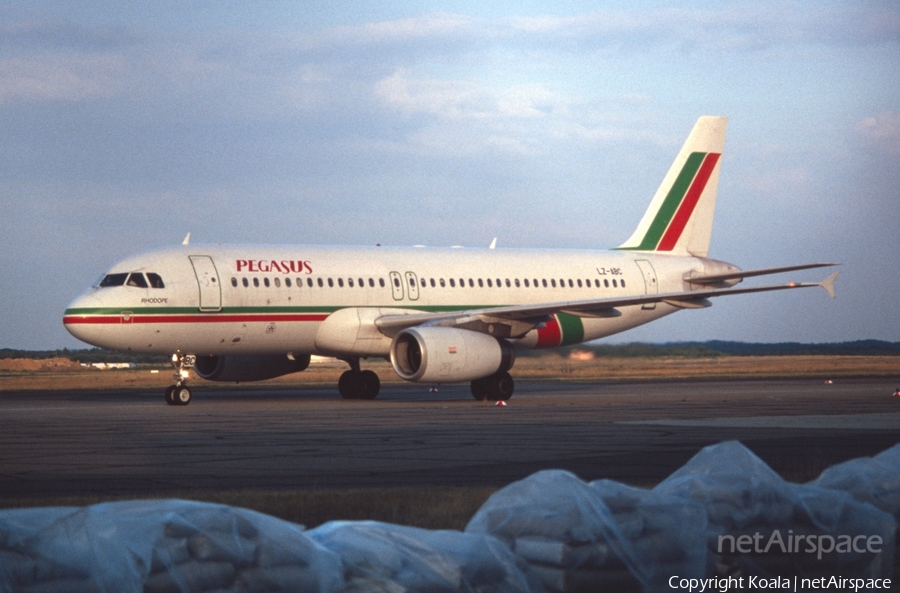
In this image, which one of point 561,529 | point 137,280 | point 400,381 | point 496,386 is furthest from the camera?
point 400,381

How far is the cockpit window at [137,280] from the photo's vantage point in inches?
1064

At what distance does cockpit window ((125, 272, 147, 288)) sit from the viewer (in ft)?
88.7

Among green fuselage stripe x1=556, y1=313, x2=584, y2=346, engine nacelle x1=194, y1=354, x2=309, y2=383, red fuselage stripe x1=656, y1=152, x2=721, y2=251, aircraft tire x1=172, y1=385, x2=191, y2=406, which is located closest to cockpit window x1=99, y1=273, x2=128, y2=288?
aircraft tire x1=172, y1=385, x2=191, y2=406

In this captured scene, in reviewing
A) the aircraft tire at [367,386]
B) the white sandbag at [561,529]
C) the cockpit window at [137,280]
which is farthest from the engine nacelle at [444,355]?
the white sandbag at [561,529]

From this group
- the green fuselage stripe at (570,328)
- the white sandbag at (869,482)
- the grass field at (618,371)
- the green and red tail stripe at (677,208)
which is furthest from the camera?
the grass field at (618,371)

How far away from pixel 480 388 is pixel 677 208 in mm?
10940

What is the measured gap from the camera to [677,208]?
3716 centimetres

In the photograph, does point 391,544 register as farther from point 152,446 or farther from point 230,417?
point 230,417

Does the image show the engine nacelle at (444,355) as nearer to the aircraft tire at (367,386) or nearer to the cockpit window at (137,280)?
the aircraft tire at (367,386)

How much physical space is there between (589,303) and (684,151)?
9.90m

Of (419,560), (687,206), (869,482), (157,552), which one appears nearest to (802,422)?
(869,482)

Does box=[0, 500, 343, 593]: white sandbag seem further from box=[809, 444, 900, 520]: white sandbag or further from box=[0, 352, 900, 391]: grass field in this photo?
box=[0, 352, 900, 391]: grass field

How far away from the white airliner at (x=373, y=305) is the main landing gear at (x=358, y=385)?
0.03 metres

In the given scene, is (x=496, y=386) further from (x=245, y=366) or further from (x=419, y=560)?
(x=419, y=560)
